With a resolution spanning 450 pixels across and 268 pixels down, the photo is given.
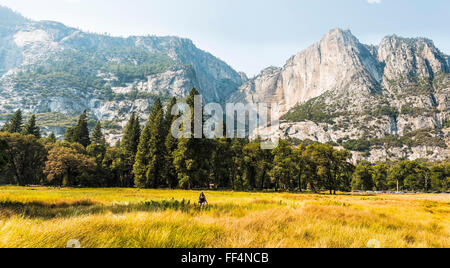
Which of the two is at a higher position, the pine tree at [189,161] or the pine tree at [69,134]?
the pine tree at [69,134]

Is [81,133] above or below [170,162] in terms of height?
above

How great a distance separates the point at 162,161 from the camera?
1804 inches

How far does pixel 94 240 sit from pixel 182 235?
1.80 m

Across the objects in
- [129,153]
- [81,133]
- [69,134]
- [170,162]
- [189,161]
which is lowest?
[170,162]

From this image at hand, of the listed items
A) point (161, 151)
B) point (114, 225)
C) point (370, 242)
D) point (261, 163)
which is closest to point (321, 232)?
point (370, 242)

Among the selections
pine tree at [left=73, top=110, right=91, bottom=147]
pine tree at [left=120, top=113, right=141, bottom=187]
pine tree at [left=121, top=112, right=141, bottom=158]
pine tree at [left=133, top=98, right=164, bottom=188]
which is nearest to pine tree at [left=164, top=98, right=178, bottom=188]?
pine tree at [left=133, top=98, right=164, bottom=188]

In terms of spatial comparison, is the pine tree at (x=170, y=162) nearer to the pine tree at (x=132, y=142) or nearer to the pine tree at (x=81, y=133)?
the pine tree at (x=132, y=142)

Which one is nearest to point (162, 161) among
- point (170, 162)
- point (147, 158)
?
point (170, 162)

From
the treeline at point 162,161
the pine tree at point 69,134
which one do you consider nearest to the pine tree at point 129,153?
the treeline at point 162,161

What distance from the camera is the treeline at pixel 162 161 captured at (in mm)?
43188

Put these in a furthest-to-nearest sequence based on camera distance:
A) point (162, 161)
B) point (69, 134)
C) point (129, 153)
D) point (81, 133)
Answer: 1. point (69, 134)
2. point (81, 133)
3. point (129, 153)
4. point (162, 161)

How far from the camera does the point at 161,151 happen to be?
46375 millimetres

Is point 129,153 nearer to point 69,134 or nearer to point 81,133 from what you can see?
point 81,133

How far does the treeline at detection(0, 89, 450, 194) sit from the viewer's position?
43.2 metres
